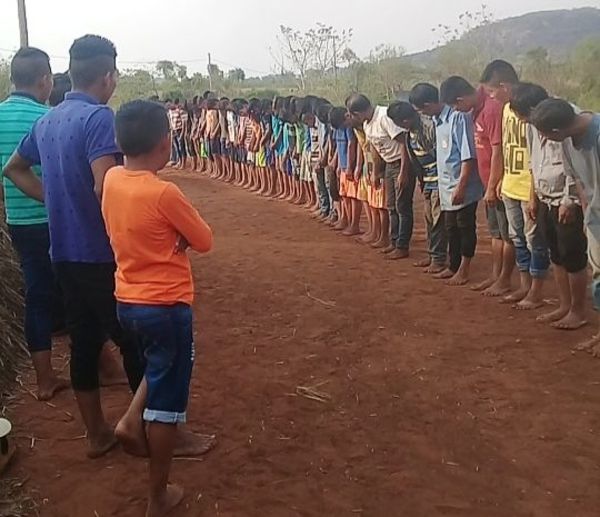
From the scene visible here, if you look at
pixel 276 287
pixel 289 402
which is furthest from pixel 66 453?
pixel 276 287

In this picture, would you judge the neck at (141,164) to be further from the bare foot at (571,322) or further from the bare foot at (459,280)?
the bare foot at (459,280)

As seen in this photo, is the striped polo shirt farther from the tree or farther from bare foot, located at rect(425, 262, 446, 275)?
the tree

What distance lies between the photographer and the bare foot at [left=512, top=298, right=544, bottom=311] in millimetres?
5887

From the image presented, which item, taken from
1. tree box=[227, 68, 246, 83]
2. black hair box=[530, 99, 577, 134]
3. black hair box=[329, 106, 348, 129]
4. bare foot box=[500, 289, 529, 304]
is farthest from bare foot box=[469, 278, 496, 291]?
tree box=[227, 68, 246, 83]

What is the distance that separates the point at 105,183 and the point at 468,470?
2.01 metres

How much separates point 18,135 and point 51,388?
4.76ft


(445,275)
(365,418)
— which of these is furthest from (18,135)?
(445,275)

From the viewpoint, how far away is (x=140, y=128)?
2945mm

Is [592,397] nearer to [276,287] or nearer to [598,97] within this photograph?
[276,287]

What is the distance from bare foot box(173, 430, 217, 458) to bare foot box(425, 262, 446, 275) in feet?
12.6

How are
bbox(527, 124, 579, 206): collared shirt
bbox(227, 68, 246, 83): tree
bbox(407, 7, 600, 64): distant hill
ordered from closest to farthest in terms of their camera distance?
bbox(527, 124, 579, 206): collared shirt
bbox(227, 68, 246, 83): tree
bbox(407, 7, 600, 64): distant hill

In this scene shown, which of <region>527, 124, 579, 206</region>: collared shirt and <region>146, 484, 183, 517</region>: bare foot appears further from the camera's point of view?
<region>527, 124, 579, 206</region>: collared shirt

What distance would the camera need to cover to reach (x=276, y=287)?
6887 millimetres

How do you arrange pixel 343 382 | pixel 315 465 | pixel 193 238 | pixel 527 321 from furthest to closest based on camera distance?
pixel 527 321
pixel 343 382
pixel 315 465
pixel 193 238
